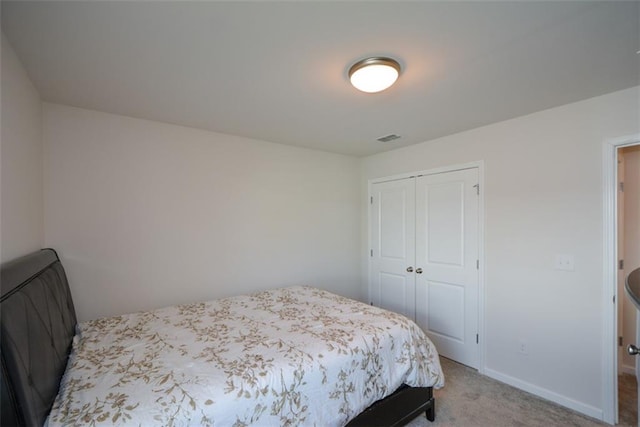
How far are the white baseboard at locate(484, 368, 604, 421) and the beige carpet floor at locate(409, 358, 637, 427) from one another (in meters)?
0.04

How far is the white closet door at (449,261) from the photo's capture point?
2.88 metres

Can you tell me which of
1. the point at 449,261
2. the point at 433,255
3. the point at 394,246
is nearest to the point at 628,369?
the point at 449,261

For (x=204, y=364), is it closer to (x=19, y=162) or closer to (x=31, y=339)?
(x=31, y=339)

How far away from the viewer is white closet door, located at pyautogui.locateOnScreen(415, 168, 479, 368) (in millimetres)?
2875

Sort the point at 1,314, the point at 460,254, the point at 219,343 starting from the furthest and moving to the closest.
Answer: the point at 460,254 < the point at 219,343 < the point at 1,314

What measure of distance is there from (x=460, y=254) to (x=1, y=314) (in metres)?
3.24

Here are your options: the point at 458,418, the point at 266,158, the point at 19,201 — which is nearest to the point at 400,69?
the point at 266,158

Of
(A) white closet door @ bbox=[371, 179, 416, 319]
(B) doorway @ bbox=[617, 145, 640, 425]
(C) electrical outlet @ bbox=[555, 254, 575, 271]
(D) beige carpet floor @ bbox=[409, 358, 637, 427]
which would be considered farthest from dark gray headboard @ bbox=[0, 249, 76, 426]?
(B) doorway @ bbox=[617, 145, 640, 425]

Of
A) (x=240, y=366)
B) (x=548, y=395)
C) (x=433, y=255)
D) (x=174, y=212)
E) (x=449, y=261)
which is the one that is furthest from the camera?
(x=433, y=255)

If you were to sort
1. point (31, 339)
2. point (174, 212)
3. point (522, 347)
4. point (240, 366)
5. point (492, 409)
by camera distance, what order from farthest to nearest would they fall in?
point (174, 212)
point (522, 347)
point (492, 409)
point (240, 366)
point (31, 339)

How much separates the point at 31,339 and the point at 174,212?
1.61m

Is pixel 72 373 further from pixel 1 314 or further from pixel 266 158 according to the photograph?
pixel 266 158

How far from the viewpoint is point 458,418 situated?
2109mm

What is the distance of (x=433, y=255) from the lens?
321cm
